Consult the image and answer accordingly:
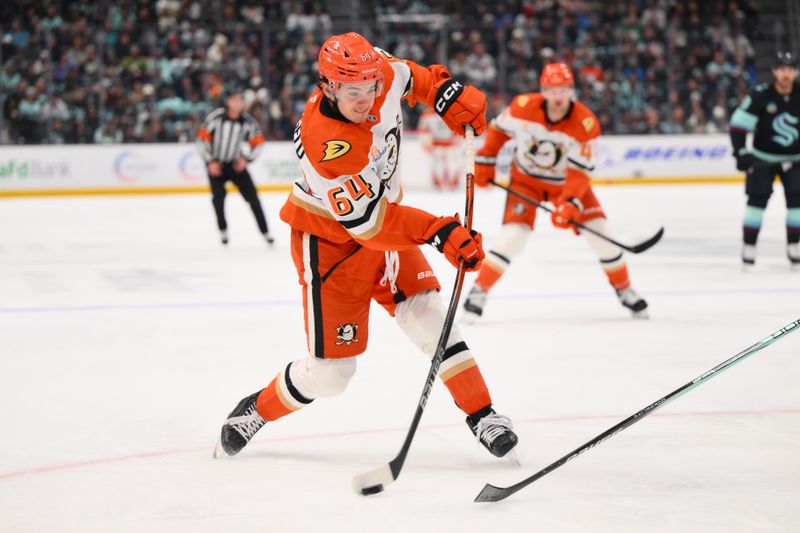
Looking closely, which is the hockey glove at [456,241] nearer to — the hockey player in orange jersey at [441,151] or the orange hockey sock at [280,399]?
the orange hockey sock at [280,399]

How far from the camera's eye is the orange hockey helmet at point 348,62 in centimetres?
283

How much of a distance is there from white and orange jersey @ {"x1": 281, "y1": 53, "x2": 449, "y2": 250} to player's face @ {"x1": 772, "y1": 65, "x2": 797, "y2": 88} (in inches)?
180

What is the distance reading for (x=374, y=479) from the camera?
2768 millimetres

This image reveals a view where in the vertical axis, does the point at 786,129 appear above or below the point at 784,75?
below

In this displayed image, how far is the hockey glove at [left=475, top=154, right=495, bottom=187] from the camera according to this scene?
17.8 feet

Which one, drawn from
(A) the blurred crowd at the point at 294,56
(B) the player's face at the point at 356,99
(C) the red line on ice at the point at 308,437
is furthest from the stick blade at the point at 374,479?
(A) the blurred crowd at the point at 294,56

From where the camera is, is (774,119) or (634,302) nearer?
(634,302)

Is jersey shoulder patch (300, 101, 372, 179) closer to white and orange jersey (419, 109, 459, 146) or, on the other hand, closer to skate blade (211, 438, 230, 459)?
skate blade (211, 438, 230, 459)

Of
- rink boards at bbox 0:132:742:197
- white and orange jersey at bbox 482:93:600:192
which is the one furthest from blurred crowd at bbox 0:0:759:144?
white and orange jersey at bbox 482:93:600:192

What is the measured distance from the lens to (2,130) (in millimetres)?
13078

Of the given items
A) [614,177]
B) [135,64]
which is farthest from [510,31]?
[135,64]

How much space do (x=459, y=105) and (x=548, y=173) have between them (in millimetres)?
2379

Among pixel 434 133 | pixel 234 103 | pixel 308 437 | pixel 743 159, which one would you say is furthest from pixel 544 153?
pixel 434 133

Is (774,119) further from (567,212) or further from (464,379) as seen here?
(464,379)
